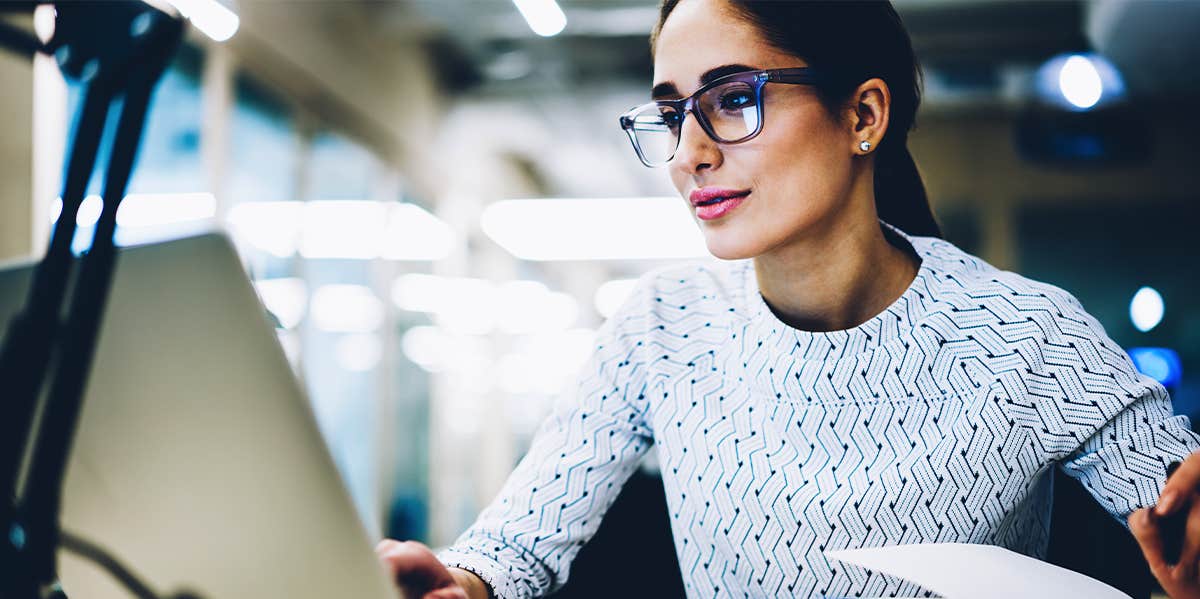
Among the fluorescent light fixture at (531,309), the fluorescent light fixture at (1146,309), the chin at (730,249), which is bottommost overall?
the fluorescent light fixture at (1146,309)

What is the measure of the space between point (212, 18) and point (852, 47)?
326 centimetres

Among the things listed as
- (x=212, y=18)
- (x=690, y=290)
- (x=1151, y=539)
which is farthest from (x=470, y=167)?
(x=1151, y=539)

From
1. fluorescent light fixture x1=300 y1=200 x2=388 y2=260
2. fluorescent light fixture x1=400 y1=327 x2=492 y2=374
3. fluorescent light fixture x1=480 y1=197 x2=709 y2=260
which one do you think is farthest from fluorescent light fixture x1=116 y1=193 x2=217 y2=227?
fluorescent light fixture x1=480 y1=197 x2=709 y2=260

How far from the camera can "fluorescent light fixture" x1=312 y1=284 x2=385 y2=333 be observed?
5.19 m

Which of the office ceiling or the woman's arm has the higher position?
the office ceiling

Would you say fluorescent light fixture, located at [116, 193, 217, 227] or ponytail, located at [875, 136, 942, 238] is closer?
ponytail, located at [875, 136, 942, 238]

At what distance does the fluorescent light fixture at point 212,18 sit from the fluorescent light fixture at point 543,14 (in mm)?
1251

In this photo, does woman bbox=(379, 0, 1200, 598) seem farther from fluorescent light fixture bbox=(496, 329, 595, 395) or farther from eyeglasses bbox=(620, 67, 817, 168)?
fluorescent light fixture bbox=(496, 329, 595, 395)

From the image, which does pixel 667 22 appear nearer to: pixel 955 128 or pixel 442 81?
pixel 442 81

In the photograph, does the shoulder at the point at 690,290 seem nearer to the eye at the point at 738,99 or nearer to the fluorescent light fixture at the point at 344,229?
the eye at the point at 738,99

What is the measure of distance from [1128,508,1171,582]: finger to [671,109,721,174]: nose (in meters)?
0.50

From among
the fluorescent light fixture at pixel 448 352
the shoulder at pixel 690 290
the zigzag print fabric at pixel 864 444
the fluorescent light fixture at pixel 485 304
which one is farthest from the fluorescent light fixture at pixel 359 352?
the zigzag print fabric at pixel 864 444

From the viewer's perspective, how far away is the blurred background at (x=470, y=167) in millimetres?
3911

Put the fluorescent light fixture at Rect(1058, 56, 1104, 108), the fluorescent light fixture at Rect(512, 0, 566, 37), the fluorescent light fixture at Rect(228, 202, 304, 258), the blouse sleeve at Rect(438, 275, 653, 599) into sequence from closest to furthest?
the blouse sleeve at Rect(438, 275, 653, 599) → the fluorescent light fixture at Rect(512, 0, 566, 37) → the fluorescent light fixture at Rect(228, 202, 304, 258) → the fluorescent light fixture at Rect(1058, 56, 1104, 108)
